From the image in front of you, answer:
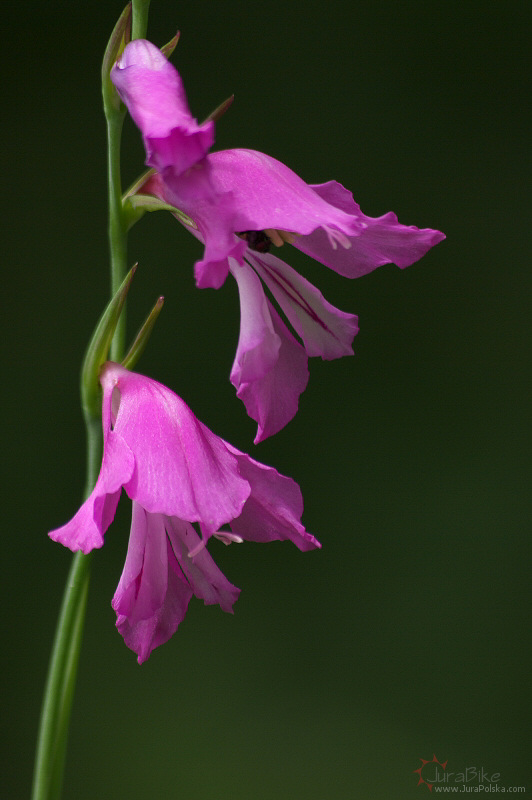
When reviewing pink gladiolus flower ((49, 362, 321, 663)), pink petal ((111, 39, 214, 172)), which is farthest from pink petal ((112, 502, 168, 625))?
pink petal ((111, 39, 214, 172))

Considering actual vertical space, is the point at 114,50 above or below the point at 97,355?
above

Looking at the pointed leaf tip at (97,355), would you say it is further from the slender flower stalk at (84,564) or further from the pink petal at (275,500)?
the pink petal at (275,500)

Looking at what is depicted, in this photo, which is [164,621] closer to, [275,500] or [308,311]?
[275,500]

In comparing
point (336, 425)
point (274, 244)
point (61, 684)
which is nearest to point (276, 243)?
point (274, 244)

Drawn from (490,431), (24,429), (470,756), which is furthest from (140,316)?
(470,756)

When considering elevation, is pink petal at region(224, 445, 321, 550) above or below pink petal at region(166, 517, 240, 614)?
above

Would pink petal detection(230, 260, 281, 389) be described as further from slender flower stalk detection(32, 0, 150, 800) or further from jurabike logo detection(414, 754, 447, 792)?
jurabike logo detection(414, 754, 447, 792)

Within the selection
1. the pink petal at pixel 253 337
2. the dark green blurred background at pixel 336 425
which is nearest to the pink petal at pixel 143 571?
the pink petal at pixel 253 337
